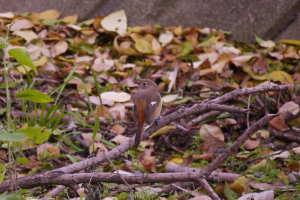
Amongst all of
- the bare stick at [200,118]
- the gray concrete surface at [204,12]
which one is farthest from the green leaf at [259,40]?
the bare stick at [200,118]

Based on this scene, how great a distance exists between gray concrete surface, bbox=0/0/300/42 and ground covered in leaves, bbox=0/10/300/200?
0.23m

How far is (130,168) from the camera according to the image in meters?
3.00

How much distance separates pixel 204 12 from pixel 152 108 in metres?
3.25

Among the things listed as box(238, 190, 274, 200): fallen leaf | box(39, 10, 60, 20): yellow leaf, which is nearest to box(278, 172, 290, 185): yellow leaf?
box(238, 190, 274, 200): fallen leaf

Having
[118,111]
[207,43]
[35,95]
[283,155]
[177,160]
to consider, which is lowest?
[177,160]

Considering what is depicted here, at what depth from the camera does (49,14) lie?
586cm

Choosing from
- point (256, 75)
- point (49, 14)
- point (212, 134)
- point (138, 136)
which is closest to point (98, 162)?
point (138, 136)

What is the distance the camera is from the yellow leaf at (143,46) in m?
4.93

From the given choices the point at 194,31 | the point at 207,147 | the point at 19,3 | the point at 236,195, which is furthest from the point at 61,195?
the point at 19,3

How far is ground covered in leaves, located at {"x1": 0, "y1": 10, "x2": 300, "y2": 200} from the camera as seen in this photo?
2625 mm

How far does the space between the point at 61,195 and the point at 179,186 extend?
918 millimetres

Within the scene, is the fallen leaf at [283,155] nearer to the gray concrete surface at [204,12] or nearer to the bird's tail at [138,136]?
the bird's tail at [138,136]

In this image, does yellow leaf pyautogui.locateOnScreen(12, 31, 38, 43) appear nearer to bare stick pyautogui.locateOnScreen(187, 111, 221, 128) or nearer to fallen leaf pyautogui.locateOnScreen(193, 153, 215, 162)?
bare stick pyautogui.locateOnScreen(187, 111, 221, 128)

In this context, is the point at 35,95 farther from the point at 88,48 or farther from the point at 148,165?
the point at 88,48
